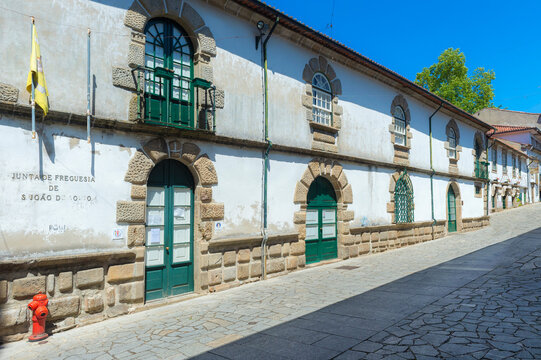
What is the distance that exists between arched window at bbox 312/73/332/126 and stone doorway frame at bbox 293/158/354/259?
1.31 meters

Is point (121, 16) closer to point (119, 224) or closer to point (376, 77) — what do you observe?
point (119, 224)

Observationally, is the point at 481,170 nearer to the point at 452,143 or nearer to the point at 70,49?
the point at 452,143

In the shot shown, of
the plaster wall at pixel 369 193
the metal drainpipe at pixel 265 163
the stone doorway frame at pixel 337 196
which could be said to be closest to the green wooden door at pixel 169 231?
the metal drainpipe at pixel 265 163

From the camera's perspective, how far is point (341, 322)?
573cm

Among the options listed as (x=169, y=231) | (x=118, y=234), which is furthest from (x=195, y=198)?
(x=118, y=234)

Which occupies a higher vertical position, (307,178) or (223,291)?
(307,178)

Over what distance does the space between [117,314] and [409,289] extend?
5558 mm

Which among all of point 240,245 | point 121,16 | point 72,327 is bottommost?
point 72,327

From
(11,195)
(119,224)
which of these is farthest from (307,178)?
(11,195)

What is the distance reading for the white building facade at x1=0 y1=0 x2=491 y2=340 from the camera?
5.98 meters

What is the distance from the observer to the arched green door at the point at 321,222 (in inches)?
435

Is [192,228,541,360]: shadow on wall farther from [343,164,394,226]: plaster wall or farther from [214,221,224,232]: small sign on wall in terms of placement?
[343,164,394,226]: plaster wall

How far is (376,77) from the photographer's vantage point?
1369 cm

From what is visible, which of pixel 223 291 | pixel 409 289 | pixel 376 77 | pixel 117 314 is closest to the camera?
pixel 117 314
